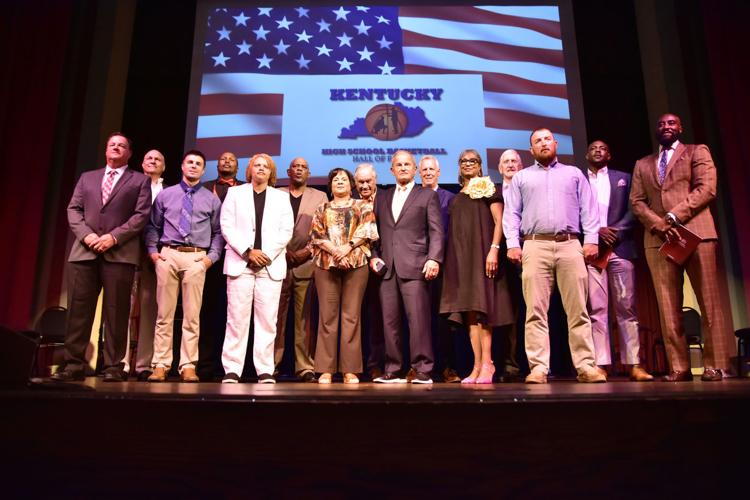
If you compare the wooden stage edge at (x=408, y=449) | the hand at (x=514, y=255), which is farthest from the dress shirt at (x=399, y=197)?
the wooden stage edge at (x=408, y=449)

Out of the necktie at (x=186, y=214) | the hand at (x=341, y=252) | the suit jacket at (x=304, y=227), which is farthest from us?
the suit jacket at (x=304, y=227)

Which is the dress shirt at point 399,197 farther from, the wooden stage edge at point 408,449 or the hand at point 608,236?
the wooden stage edge at point 408,449

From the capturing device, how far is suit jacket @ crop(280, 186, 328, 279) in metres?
4.68

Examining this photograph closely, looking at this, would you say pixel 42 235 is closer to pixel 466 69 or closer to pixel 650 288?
pixel 466 69

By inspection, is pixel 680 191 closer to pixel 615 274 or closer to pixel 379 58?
pixel 615 274

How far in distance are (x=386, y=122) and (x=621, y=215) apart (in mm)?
2471

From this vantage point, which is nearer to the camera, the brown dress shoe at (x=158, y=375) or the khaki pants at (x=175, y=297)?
the brown dress shoe at (x=158, y=375)

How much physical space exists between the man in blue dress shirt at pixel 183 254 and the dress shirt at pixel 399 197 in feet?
4.22

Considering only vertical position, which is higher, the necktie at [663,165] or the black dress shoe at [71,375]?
the necktie at [663,165]

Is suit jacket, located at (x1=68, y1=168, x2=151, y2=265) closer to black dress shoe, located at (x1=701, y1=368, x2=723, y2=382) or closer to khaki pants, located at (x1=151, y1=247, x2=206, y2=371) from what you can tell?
khaki pants, located at (x1=151, y1=247, x2=206, y2=371)

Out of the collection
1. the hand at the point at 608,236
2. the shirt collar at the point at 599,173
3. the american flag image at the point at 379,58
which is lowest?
the hand at the point at 608,236

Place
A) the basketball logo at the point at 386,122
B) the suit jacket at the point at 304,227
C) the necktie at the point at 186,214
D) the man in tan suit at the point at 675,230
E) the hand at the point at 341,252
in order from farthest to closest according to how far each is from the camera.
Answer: the basketball logo at the point at 386,122
the suit jacket at the point at 304,227
the necktie at the point at 186,214
the hand at the point at 341,252
the man in tan suit at the point at 675,230

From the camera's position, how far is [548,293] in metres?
3.70

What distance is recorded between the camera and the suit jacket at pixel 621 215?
4.24m
